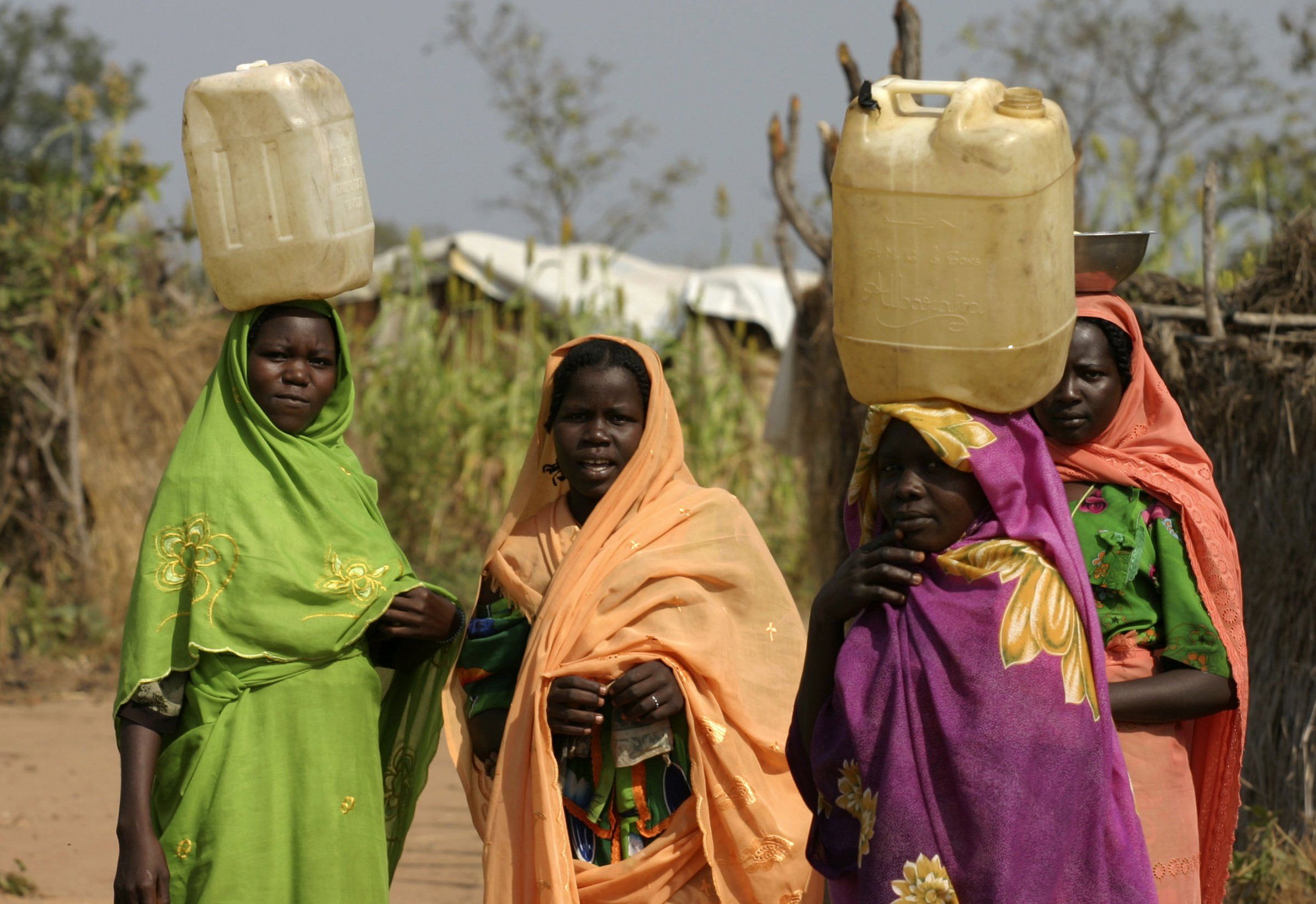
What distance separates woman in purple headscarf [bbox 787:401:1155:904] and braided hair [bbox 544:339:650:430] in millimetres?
969

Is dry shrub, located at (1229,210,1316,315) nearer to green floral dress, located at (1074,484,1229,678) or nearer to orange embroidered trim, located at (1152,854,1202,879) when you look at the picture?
green floral dress, located at (1074,484,1229,678)

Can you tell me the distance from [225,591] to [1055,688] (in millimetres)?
1657

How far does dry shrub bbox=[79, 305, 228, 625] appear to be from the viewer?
9047 mm

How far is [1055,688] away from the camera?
7.23 feet

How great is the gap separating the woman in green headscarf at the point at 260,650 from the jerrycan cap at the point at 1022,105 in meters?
1.56

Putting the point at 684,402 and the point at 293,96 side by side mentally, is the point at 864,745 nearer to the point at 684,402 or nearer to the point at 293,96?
the point at 293,96

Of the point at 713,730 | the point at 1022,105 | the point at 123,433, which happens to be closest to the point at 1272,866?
the point at 713,730

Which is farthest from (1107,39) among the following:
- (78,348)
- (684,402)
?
(78,348)

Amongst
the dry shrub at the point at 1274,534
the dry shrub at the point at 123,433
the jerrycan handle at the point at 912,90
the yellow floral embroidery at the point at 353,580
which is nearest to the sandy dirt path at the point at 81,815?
the dry shrub at the point at 123,433

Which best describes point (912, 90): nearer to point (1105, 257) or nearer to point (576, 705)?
point (1105, 257)

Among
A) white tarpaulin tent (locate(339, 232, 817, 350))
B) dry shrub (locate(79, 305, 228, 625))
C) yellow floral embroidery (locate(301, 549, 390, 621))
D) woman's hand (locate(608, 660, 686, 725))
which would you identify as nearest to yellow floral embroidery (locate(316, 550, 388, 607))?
yellow floral embroidery (locate(301, 549, 390, 621))

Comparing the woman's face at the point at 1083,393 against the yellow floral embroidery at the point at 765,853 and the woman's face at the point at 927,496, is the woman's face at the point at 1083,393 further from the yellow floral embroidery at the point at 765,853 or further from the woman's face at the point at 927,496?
→ the yellow floral embroidery at the point at 765,853

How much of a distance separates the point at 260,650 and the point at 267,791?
29 centimetres

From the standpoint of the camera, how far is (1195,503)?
2721 mm
